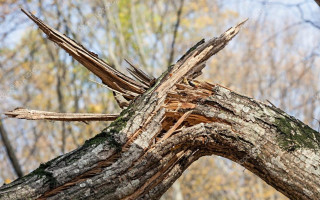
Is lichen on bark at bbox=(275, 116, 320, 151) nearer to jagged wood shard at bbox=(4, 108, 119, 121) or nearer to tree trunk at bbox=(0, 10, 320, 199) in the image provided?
tree trunk at bbox=(0, 10, 320, 199)

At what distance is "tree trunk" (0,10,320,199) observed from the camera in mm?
2002

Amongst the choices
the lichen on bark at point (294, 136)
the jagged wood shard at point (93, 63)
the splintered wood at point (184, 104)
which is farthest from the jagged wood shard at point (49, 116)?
the lichen on bark at point (294, 136)

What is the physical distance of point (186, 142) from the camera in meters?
2.28

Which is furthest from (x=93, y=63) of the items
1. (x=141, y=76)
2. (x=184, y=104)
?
(x=184, y=104)

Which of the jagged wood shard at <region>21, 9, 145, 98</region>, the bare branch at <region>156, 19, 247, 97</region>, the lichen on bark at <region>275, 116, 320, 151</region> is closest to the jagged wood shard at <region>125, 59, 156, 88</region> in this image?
the jagged wood shard at <region>21, 9, 145, 98</region>

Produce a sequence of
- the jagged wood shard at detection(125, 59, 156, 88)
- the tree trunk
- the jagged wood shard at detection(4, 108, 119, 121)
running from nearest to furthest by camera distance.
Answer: the tree trunk < the jagged wood shard at detection(4, 108, 119, 121) < the jagged wood shard at detection(125, 59, 156, 88)

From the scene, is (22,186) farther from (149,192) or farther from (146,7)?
(146,7)

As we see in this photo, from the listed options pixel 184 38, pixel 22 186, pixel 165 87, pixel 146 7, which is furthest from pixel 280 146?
pixel 184 38

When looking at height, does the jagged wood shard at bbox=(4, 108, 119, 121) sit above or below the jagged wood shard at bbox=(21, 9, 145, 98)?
below

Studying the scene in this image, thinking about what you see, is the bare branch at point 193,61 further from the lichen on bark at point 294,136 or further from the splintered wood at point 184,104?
the lichen on bark at point 294,136

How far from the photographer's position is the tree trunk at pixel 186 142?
2002mm

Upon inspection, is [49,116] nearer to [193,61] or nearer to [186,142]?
[186,142]

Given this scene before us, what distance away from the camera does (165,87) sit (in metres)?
2.33

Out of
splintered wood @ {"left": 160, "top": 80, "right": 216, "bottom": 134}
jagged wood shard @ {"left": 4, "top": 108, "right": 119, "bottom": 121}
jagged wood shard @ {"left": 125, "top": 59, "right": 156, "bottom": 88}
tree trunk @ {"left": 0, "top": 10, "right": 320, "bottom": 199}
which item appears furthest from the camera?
jagged wood shard @ {"left": 125, "top": 59, "right": 156, "bottom": 88}
